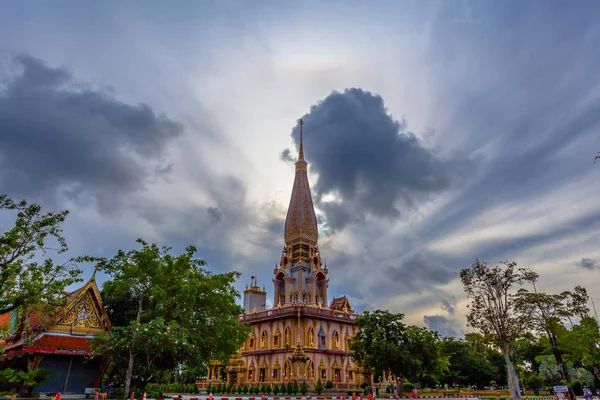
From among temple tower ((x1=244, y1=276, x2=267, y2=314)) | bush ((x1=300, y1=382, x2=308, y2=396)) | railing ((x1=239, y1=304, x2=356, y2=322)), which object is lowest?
bush ((x1=300, y1=382, x2=308, y2=396))

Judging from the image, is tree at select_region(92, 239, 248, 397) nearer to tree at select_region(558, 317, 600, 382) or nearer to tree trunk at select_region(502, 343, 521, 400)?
tree trunk at select_region(502, 343, 521, 400)

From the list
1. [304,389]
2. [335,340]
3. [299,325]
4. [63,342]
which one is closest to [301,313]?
[299,325]

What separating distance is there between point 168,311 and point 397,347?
66.1 feet

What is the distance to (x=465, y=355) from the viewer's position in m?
67.5

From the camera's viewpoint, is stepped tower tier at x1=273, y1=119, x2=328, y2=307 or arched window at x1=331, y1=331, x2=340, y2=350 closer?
arched window at x1=331, y1=331, x2=340, y2=350

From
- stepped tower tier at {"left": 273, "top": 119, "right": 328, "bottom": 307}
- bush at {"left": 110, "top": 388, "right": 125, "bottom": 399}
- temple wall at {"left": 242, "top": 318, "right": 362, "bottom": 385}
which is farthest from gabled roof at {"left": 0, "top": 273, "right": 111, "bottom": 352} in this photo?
stepped tower tier at {"left": 273, "top": 119, "right": 328, "bottom": 307}

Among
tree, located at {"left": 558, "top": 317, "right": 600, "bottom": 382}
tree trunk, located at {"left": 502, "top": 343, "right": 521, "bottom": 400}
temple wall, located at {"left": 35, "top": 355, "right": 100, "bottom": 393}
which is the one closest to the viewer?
temple wall, located at {"left": 35, "top": 355, "right": 100, "bottom": 393}

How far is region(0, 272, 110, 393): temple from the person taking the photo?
23.7 m

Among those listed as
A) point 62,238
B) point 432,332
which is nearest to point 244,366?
point 432,332

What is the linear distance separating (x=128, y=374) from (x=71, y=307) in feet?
26.4

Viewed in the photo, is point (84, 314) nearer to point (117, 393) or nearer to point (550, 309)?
point (117, 393)

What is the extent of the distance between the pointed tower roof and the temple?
1496 inches

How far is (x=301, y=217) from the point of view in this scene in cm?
6419

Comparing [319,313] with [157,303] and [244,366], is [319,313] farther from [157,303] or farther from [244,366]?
[157,303]
